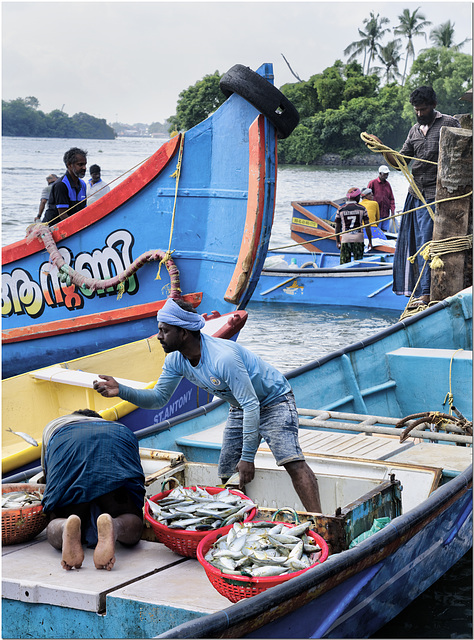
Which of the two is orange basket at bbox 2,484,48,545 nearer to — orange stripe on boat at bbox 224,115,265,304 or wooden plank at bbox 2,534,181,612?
wooden plank at bbox 2,534,181,612

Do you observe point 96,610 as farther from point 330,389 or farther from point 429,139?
point 429,139

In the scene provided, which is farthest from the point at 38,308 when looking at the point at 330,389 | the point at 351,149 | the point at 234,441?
the point at 351,149

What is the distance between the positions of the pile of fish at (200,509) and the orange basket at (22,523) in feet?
1.75

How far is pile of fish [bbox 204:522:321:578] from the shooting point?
297cm

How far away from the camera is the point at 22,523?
360cm

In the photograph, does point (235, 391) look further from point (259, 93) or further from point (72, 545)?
point (259, 93)

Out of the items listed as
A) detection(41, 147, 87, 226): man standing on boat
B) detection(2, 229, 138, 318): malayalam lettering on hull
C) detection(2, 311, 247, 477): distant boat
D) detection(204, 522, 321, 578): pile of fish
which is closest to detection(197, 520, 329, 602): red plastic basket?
detection(204, 522, 321, 578): pile of fish

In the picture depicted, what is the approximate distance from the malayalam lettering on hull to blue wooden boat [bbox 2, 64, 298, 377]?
0.03 ft

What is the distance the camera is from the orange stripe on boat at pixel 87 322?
23.8 feet

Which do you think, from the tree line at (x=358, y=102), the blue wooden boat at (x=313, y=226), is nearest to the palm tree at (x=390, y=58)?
the tree line at (x=358, y=102)

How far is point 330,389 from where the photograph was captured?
20.7 feet

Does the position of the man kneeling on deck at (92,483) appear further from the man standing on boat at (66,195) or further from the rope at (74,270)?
the man standing on boat at (66,195)

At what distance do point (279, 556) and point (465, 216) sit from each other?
17.6 ft

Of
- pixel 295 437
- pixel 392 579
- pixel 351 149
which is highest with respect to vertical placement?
pixel 351 149
